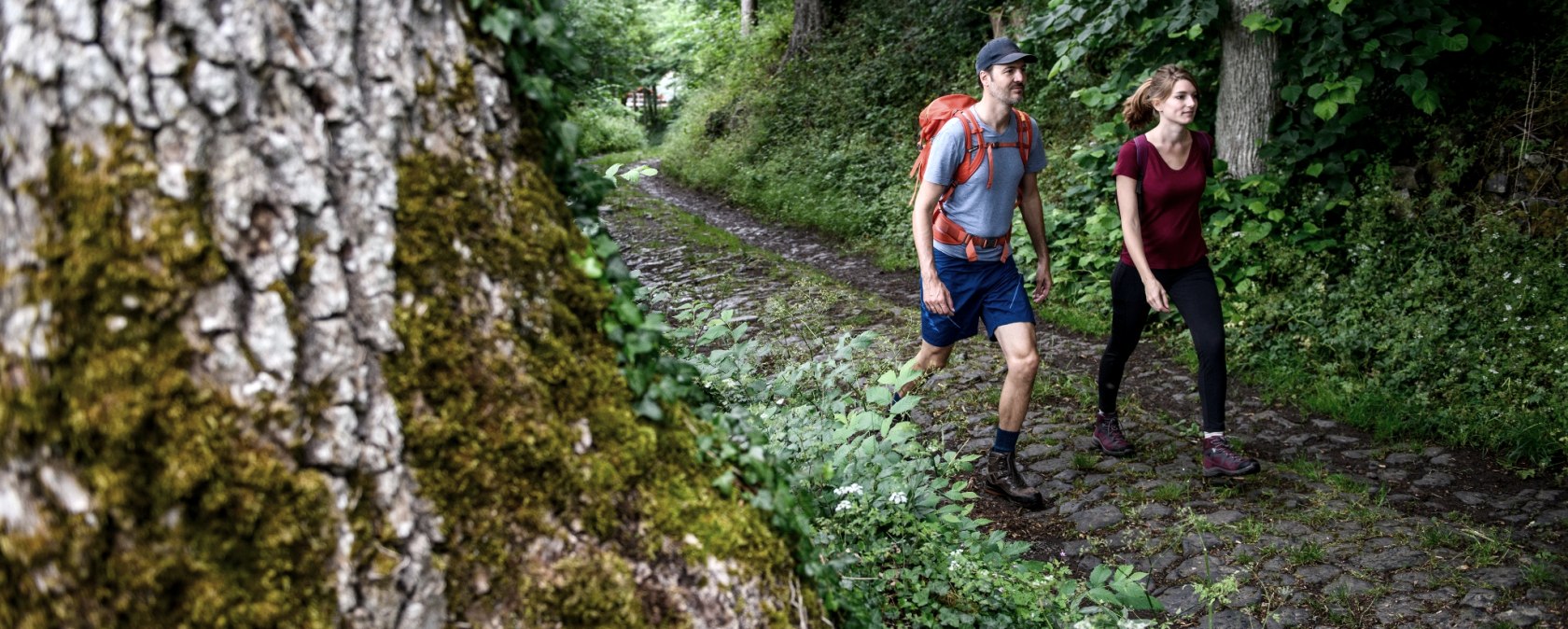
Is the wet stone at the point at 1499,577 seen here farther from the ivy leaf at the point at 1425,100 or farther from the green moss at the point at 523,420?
the ivy leaf at the point at 1425,100

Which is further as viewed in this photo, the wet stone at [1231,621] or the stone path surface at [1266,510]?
the stone path surface at [1266,510]

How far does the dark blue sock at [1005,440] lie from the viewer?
509cm

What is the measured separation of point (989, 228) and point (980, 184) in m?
0.22

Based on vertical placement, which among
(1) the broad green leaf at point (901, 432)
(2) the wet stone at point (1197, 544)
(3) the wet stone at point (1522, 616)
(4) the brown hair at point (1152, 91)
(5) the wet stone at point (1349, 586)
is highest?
(4) the brown hair at point (1152, 91)

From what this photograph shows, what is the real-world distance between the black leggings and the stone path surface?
455 mm

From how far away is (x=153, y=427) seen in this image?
144 centimetres

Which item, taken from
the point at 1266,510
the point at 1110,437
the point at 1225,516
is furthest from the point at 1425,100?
the point at 1225,516

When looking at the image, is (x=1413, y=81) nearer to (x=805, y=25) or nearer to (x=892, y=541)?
(x=892, y=541)

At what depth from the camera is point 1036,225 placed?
17.2ft

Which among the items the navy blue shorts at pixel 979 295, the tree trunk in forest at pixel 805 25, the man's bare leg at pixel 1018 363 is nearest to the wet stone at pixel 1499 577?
the man's bare leg at pixel 1018 363

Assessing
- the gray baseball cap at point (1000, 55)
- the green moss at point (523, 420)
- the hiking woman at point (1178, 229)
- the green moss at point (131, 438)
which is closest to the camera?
the green moss at point (131, 438)

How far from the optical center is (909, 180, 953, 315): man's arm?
15.6ft

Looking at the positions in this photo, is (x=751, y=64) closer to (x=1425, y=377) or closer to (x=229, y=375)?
(x=1425, y=377)

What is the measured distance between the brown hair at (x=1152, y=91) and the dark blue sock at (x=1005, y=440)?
1867 millimetres
